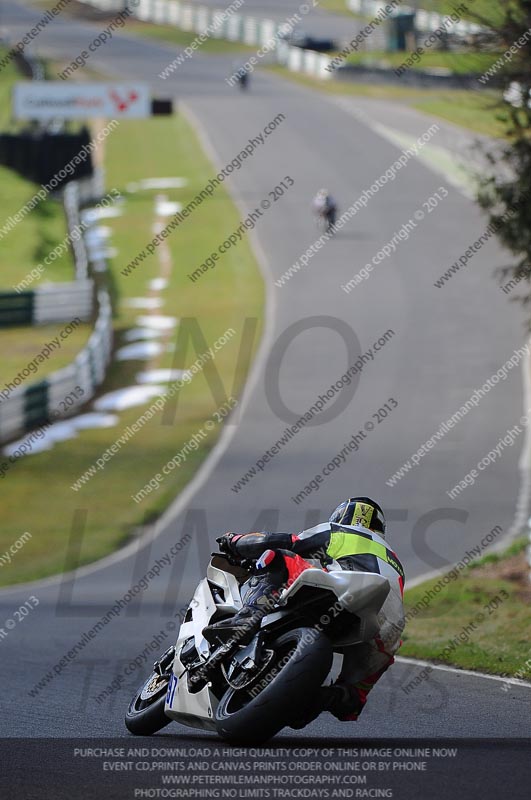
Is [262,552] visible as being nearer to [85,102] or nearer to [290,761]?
[290,761]

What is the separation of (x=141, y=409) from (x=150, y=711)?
20297 mm

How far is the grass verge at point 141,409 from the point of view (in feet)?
66.8

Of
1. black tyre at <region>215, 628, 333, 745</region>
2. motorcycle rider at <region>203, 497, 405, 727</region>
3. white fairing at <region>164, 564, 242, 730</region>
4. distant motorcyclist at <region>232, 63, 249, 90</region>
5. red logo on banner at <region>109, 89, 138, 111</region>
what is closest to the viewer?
black tyre at <region>215, 628, 333, 745</region>

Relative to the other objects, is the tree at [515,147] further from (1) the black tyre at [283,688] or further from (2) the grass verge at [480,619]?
(1) the black tyre at [283,688]

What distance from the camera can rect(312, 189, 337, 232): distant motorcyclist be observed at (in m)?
41.1

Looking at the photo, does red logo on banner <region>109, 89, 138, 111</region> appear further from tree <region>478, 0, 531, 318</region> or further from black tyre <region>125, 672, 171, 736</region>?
black tyre <region>125, 672, 171, 736</region>

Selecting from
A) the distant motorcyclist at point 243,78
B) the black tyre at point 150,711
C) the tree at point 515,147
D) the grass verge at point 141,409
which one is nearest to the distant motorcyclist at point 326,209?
the grass verge at point 141,409

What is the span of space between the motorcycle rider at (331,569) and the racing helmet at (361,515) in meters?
0.03

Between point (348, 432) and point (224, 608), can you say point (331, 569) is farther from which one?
point (348, 432)

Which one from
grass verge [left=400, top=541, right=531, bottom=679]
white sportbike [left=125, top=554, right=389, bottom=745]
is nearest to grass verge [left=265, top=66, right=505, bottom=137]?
grass verge [left=400, top=541, right=531, bottom=679]

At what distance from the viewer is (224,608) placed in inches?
275

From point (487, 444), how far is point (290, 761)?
19340 millimetres

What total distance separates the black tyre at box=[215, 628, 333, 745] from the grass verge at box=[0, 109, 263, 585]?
1188 cm

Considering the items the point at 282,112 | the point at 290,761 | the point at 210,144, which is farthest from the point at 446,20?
the point at 282,112
